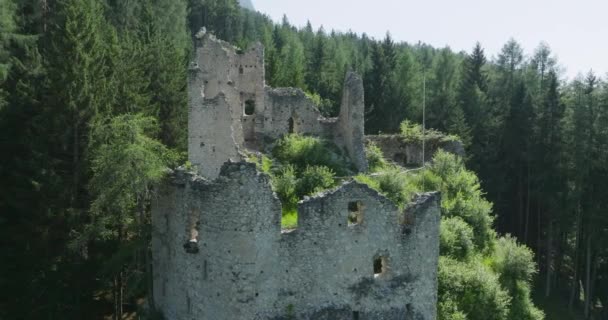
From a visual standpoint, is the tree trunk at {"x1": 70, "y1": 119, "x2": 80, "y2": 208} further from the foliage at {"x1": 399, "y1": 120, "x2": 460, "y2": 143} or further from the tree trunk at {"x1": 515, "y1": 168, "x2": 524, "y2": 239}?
the tree trunk at {"x1": 515, "y1": 168, "x2": 524, "y2": 239}

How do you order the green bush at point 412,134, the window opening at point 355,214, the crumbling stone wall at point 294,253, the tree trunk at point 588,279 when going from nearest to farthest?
the crumbling stone wall at point 294,253
the window opening at point 355,214
the green bush at point 412,134
the tree trunk at point 588,279

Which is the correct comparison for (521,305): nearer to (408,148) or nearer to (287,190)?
(408,148)

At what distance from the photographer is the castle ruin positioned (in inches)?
765

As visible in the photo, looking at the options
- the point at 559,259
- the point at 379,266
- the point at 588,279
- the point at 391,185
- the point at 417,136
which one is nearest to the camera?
the point at 379,266

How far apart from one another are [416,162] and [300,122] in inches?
311

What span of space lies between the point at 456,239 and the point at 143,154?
46.5ft

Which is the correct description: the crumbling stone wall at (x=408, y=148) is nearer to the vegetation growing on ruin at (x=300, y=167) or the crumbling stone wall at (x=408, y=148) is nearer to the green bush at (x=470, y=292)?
the vegetation growing on ruin at (x=300, y=167)

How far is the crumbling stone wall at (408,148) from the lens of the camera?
37281 millimetres

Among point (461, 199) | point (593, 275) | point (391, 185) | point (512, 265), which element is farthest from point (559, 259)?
point (391, 185)

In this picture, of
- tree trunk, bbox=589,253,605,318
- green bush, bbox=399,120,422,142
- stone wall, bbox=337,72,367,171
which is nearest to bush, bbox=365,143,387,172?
stone wall, bbox=337,72,367,171

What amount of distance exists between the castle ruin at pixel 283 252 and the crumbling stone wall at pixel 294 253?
0.11ft

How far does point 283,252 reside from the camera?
1991cm

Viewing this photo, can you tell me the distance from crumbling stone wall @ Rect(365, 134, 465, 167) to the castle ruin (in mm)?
13406

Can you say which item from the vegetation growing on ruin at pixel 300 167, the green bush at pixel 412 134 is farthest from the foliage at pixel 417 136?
the vegetation growing on ruin at pixel 300 167
